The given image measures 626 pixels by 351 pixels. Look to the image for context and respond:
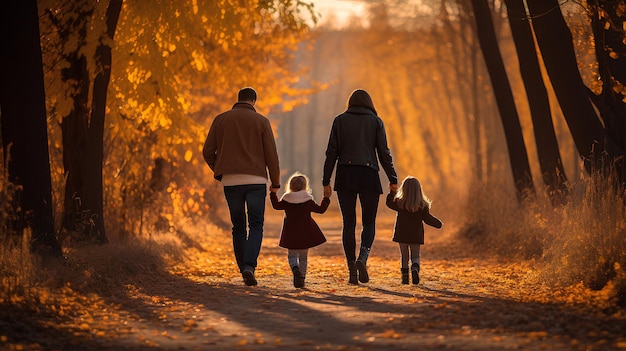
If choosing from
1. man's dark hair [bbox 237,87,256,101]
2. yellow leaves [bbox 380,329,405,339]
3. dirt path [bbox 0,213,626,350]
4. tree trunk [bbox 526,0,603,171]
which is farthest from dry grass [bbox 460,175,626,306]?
man's dark hair [bbox 237,87,256,101]

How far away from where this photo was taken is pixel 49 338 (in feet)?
26.7

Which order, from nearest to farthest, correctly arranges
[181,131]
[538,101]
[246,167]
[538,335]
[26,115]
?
[538,335], [26,115], [246,167], [181,131], [538,101]

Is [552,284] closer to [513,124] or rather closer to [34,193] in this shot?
[34,193]

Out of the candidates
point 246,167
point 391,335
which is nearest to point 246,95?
point 246,167

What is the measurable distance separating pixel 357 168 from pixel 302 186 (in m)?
0.66

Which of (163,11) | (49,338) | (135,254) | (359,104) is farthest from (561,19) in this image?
(49,338)

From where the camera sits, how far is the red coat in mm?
11523

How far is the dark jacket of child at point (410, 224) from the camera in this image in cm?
1181

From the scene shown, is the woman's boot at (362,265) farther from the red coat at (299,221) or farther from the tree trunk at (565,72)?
the tree trunk at (565,72)

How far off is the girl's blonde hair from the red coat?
3.01 feet

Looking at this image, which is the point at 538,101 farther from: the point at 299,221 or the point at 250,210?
the point at 250,210

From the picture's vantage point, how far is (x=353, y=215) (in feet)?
38.6

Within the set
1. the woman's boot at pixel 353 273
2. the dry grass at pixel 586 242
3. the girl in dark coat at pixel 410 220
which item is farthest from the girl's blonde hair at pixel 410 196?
the dry grass at pixel 586 242

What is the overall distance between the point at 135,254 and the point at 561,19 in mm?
6214
